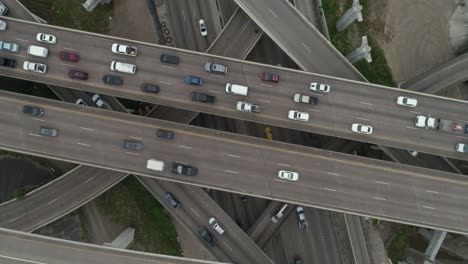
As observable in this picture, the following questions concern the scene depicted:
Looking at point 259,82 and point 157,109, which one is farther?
point 157,109

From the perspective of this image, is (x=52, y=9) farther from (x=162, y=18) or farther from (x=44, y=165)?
(x=44, y=165)

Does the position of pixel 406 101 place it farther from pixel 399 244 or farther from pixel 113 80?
pixel 113 80

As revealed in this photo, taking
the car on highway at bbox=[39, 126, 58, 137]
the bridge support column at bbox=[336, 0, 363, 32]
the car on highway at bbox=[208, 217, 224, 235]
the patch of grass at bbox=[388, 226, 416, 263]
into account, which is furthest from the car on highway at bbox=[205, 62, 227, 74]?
the patch of grass at bbox=[388, 226, 416, 263]

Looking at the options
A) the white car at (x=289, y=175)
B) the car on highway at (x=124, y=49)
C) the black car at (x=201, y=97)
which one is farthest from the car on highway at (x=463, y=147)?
the car on highway at (x=124, y=49)

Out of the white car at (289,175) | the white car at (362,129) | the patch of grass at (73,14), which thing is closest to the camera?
the white car at (289,175)

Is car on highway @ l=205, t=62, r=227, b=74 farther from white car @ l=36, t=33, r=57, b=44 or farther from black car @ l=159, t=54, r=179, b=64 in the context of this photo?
white car @ l=36, t=33, r=57, b=44

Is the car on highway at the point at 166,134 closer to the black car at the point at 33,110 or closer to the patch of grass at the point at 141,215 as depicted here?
the patch of grass at the point at 141,215

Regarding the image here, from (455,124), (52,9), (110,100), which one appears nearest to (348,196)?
(455,124)
